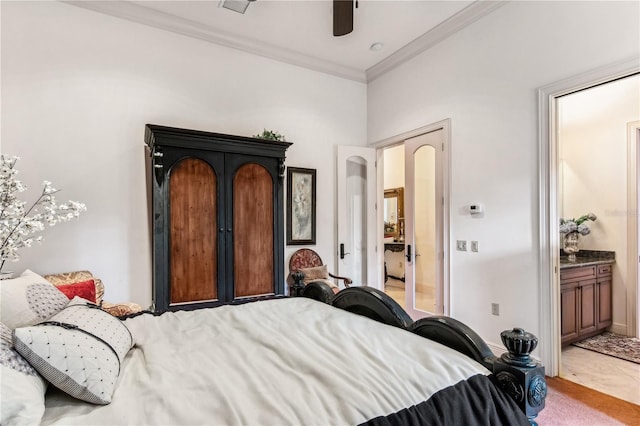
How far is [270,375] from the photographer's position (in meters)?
1.06

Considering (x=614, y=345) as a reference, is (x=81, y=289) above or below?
above

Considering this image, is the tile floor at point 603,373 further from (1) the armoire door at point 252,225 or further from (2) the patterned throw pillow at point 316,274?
(1) the armoire door at point 252,225

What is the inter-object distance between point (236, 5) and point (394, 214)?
202 inches

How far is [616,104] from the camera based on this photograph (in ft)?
12.7

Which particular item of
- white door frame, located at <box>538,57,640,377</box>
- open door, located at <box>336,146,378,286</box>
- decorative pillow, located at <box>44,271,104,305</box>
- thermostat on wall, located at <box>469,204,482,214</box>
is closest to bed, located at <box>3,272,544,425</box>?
decorative pillow, located at <box>44,271,104,305</box>

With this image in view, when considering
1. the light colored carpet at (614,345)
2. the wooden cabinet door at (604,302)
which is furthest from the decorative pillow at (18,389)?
the wooden cabinet door at (604,302)

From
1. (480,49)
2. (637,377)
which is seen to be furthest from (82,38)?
(637,377)

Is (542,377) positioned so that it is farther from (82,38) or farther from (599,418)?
(82,38)

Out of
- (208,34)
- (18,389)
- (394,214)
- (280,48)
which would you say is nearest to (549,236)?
(18,389)

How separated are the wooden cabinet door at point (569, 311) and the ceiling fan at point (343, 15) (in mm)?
3075

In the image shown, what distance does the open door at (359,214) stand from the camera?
4566 mm

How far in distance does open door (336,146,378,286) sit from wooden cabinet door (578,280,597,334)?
7.46ft

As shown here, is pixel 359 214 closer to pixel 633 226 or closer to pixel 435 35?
pixel 435 35

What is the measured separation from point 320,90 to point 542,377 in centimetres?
408
